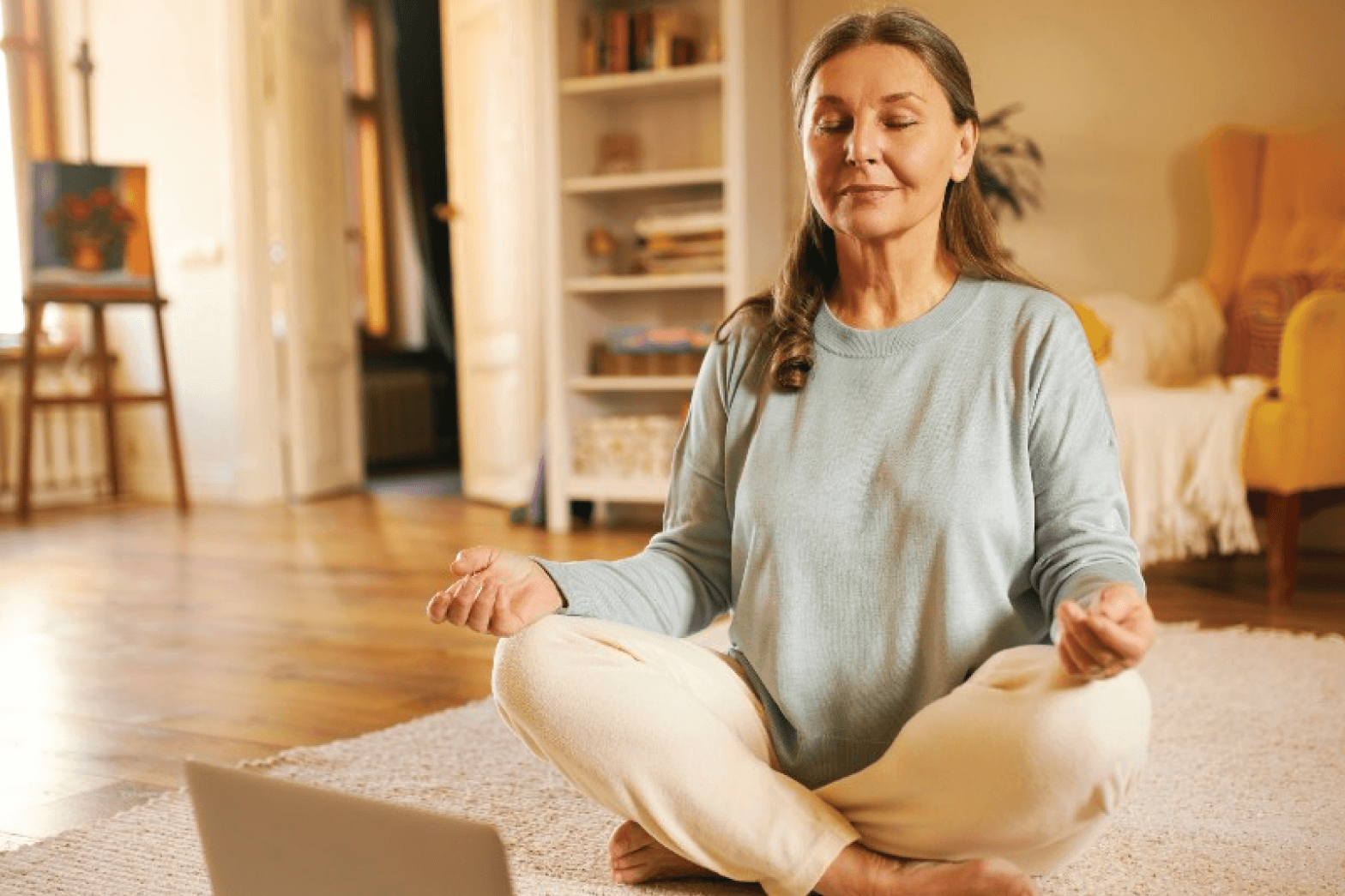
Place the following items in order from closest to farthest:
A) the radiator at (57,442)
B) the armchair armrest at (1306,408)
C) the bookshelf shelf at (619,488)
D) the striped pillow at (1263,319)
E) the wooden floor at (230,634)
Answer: the wooden floor at (230,634), the armchair armrest at (1306,408), the striped pillow at (1263,319), the bookshelf shelf at (619,488), the radiator at (57,442)

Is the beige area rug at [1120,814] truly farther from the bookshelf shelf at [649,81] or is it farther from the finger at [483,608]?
the bookshelf shelf at [649,81]

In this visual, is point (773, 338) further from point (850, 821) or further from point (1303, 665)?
point (1303, 665)

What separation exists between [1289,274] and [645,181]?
1.74 m

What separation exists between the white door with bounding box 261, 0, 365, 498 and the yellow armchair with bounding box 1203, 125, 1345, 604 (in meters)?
3.24

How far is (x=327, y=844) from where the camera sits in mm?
764

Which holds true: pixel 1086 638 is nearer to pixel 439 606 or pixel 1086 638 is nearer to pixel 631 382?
pixel 439 606

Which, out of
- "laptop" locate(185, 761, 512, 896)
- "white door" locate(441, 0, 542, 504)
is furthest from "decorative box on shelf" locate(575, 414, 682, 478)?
"laptop" locate(185, 761, 512, 896)

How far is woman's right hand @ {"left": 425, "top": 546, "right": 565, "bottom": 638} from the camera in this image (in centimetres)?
113

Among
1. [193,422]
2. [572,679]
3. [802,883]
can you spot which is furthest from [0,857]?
[193,422]

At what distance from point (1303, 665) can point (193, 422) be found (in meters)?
4.29

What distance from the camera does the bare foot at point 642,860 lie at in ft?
4.14

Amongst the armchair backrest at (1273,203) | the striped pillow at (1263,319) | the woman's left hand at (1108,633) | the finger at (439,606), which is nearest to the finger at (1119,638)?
the woman's left hand at (1108,633)

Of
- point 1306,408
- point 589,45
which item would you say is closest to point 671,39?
point 589,45

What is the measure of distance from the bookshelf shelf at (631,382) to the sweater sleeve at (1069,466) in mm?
2755
